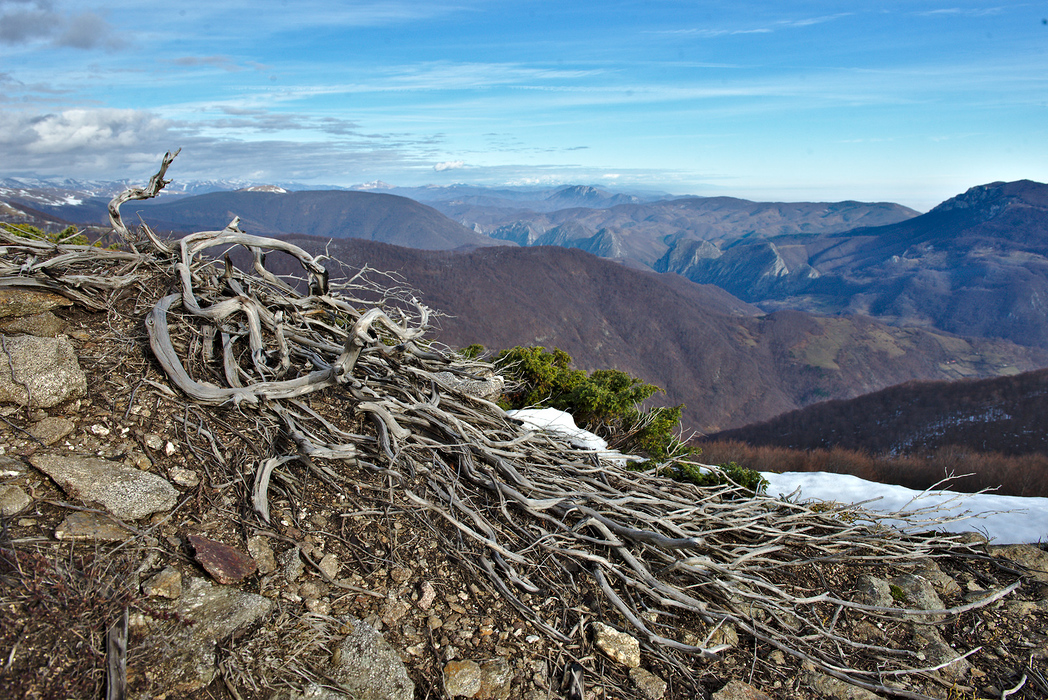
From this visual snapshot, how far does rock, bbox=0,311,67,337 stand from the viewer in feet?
13.1

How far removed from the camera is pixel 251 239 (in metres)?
5.21

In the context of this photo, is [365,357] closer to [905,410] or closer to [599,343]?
[905,410]

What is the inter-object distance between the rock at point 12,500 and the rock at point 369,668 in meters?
1.91

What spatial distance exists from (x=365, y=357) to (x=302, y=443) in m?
1.55

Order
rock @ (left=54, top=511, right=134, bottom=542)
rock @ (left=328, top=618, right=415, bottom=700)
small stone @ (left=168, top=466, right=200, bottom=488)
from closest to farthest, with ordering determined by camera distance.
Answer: rock @ (left=328, top=618, right=415, bottom=700), rock @ (left=54, top=511, right=134, bottom=542), small stone @ (left=168, top=466, right=200, bottom=488)

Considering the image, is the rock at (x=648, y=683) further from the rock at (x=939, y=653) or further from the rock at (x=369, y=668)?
the rock at (x=939, y=653)

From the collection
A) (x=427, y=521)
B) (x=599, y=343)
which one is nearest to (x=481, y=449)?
(x=427, y=521)

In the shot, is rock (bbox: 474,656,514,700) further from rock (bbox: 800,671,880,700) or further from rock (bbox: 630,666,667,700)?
rock (bbox: 800,671,880,700)

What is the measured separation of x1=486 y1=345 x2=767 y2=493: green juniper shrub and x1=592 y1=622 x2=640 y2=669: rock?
185 inches

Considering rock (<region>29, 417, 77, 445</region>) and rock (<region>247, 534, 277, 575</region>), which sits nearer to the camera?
rock (<region>247, 534, 277, 575</region>)

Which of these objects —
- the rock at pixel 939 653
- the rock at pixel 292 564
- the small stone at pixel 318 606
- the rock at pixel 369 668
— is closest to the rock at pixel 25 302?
the rock at pixel 292 564

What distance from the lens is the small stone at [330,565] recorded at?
3.34 m

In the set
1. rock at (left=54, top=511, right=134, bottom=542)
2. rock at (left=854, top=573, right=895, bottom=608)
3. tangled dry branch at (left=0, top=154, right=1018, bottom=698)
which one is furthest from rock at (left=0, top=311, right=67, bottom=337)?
rock at (left=854, top=573, right=895, bottom=608)

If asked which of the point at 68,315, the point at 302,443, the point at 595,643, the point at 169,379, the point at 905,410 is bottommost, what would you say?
the point at 905,410
